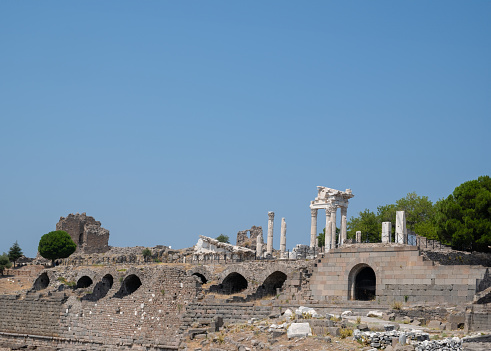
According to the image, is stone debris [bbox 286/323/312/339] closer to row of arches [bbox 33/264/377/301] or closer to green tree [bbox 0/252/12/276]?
row of arches [bbox 33/264/377/301]

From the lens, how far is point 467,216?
4278 cm

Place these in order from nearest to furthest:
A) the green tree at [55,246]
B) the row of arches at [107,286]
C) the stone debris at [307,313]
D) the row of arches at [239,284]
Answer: the stone debris at [307,313], the row of arches at [239,284], the row of arches at [107,286], the green tree at [55,246]

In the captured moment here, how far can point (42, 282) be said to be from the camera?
55.7 m

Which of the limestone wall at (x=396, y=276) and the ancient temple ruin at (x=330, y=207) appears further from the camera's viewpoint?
the ancient temple ruin at (x=330, y=207)

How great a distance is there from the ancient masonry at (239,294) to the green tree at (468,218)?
2.00 meters

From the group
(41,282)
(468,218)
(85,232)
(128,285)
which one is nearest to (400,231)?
(468,218)

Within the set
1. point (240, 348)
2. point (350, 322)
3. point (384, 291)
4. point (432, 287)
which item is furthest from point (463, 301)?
point (240, 348)

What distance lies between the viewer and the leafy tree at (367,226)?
201ft

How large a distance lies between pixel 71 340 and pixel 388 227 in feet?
64.3

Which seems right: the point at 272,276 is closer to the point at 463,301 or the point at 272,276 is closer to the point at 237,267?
the point at 237,267

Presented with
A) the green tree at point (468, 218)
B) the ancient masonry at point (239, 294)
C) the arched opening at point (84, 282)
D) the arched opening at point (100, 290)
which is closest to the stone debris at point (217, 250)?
the ancient masonry at point (239, 294)

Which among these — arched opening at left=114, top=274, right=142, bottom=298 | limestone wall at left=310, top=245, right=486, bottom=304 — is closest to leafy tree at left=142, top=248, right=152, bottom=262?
arched opening at left=114, top=274, right=142, bottom=298

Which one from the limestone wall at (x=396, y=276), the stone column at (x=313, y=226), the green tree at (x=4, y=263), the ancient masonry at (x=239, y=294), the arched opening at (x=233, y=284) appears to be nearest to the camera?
the limestone wall at (x=396, y=276)

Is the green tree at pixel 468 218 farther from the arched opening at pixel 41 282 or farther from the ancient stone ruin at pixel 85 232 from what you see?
the ancient stone ruin at pixel 85 232
